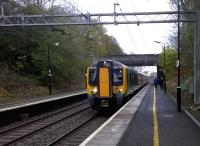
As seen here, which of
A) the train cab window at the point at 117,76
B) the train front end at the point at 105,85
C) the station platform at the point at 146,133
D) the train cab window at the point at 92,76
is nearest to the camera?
the station platform at the point at 146,133

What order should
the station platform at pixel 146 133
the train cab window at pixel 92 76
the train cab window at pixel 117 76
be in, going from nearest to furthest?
1. the station platform at pixel 146 133
2. the train cab window at pixel 92 76
3. the train cab window at pixel 117 76

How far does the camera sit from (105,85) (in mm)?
26219

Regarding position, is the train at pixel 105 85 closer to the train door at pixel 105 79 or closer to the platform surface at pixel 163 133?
the train door at pixel 105 79

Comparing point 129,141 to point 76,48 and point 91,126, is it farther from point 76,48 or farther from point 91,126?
point 76,48

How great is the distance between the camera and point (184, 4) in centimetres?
4166

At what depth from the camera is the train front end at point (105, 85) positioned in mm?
26219

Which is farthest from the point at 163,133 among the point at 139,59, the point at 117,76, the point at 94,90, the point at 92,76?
the point at 139,59

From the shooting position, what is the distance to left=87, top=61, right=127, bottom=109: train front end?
86.0 feet

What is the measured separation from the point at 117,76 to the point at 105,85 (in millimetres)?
1165

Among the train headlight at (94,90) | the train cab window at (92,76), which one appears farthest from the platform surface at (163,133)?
the train cab window at (92,76)

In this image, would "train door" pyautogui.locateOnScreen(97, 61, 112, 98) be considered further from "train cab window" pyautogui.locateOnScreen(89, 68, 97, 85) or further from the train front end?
"train cab window" pyautogui.locateOnScreen(89, 68, 97, 85)

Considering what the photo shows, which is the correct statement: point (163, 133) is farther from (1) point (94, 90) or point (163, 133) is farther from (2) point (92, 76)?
(2) point (92, 76)

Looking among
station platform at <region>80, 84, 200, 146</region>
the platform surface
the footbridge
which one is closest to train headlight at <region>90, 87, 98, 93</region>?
station platform at <region>80, 84, 200, 146</region>

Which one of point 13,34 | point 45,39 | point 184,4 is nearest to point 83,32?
point 45,39
